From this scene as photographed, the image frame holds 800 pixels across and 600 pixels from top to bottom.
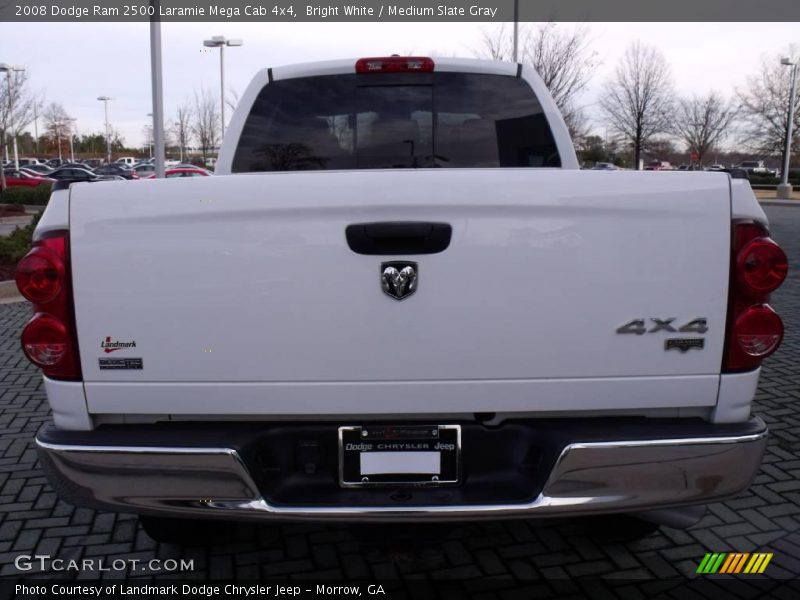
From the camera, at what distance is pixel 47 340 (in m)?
2.23

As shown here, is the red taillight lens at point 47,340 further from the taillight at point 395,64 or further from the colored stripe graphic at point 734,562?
the colored stripe graphic at point 734,562

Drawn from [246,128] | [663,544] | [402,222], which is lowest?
[663,544]

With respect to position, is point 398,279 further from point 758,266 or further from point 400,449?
point 758,266

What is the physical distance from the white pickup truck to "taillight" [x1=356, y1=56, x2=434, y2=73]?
1706 millimetres

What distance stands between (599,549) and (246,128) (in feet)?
9.02

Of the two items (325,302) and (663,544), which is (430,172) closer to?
(325,302)

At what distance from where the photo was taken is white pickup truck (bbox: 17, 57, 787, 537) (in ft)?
7.06

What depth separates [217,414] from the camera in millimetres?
2246

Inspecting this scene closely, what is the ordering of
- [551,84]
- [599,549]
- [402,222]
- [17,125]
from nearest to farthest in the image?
[402,222] < [599,549] < [551,84] < [17,125]

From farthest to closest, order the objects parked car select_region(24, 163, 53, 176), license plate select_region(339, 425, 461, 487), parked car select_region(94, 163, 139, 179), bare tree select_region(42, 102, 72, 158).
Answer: bare tree select_region(42, 102, 72, 158)
parked car select_region(24, 163, 53, 176)
parked car select_region(94, 163, 139, 179)
license plate select_region(339, 425, 461, 487)

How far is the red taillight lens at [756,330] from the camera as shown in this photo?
2.21 m

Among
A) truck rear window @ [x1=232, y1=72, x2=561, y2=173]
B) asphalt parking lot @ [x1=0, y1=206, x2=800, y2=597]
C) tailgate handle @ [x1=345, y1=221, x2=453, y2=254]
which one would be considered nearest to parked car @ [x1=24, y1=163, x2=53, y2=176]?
truck rear window @ [x1=232, y1=72, x2=561, y2=173]

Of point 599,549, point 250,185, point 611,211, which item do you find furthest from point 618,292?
point 599,549

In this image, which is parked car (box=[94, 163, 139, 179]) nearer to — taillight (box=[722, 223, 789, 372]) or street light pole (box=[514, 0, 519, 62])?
street light pole (box=[514, 0, 519, 62])
